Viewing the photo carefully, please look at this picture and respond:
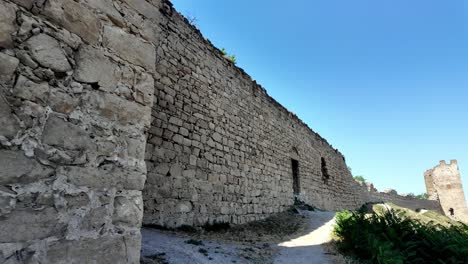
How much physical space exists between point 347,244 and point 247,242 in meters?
1.84

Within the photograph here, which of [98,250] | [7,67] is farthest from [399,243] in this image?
[7,67]

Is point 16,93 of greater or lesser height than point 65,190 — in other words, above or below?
above

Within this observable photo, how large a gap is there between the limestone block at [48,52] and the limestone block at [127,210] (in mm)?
832

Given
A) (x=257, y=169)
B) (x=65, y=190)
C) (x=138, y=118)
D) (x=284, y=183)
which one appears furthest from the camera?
(x=284, y=183)

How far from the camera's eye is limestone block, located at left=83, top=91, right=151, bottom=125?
5.80ft

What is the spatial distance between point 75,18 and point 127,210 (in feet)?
4.02

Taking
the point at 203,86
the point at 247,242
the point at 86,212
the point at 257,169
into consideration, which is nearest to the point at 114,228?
the point at 86,212

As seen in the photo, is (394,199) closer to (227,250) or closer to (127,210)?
(227,250)

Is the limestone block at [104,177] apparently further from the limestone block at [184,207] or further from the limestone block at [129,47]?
the limestone block at [184,207]

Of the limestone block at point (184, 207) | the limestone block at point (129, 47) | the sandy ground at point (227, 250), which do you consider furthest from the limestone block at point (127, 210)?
the limestone block at point (184, 207)

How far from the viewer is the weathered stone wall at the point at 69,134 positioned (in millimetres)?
1395

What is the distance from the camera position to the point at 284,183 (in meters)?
9.54

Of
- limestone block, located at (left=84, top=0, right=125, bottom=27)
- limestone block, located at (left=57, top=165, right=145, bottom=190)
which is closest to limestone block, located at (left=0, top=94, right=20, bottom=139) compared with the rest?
limestone block, located at (left=57, top=165, right=145, bottom=190)

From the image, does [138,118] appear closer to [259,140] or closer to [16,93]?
[16,93]
